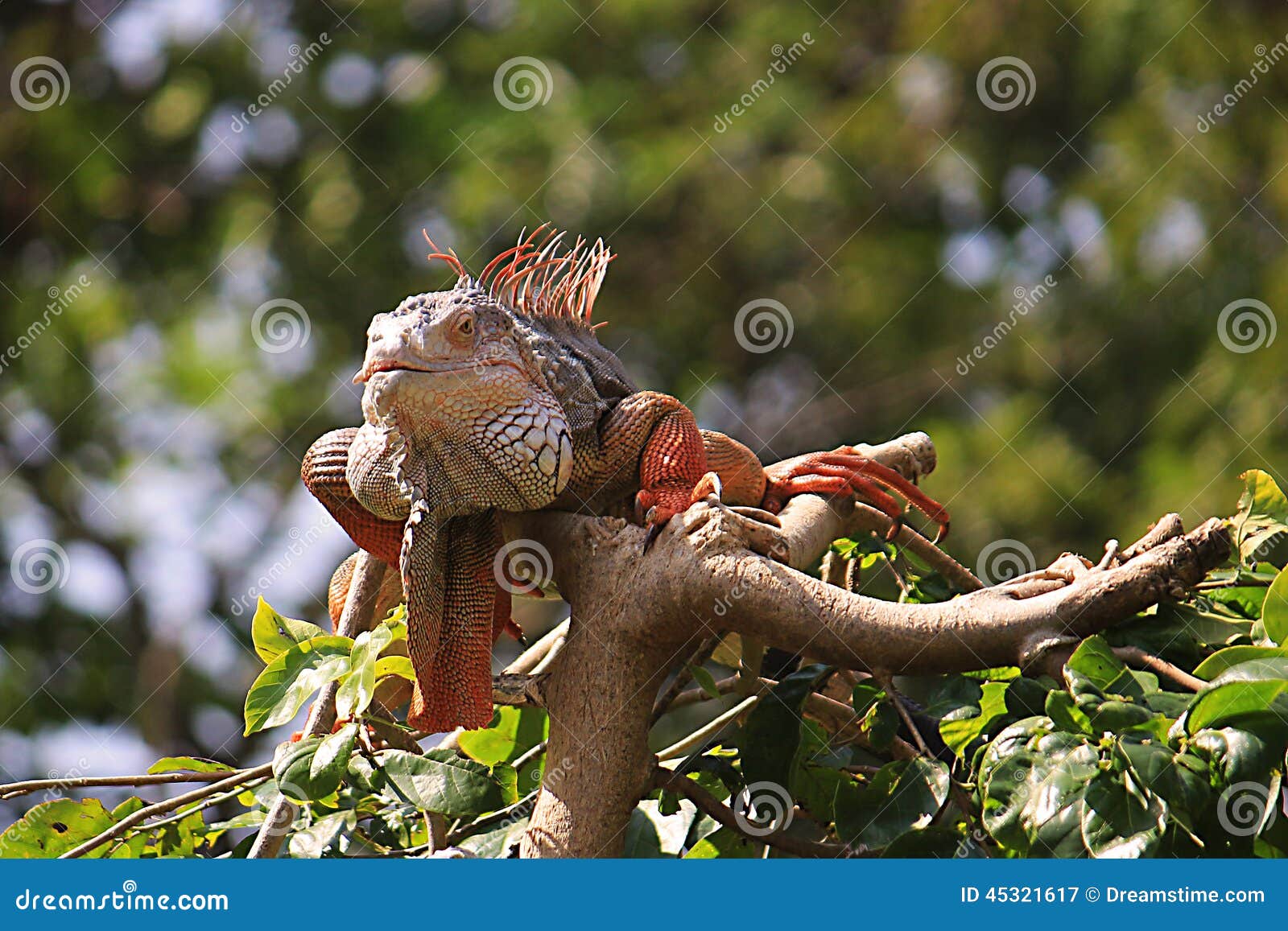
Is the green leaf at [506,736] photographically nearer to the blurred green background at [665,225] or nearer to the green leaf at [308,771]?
the green leaf at [308,771]

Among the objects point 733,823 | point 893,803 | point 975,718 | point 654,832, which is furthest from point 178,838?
point 975,718

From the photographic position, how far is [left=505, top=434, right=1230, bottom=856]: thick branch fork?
1.77 metres

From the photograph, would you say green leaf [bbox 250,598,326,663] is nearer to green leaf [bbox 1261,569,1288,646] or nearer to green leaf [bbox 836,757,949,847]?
green leaf [bbox 836,757,949,847]

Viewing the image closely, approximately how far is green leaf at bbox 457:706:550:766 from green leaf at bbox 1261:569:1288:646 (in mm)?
1128

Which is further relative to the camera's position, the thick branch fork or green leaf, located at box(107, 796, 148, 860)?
green leaf, located at box(107, 796, 148, 860)

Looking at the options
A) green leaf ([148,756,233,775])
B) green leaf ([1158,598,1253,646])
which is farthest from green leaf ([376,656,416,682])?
green leaf ([1158,598,1253,646])

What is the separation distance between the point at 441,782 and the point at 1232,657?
1.16 meters

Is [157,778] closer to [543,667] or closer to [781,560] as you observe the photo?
[543,667]

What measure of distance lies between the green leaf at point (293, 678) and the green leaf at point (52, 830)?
16.9 inches

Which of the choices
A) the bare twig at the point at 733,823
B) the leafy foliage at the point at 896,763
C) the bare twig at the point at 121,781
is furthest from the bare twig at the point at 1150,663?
the bare twig at the point at 121,781

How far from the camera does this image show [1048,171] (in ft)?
28.6

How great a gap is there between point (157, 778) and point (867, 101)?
751cm

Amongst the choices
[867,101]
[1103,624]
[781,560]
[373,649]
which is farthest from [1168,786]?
[867,101]

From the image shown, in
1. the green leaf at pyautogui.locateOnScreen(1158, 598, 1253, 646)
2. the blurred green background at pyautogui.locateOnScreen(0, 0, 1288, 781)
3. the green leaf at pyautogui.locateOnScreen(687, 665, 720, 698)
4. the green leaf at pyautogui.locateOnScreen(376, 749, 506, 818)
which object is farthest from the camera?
the blurred green background at pyautogui.locateOnScreen(0, 0, 1288, 781)
